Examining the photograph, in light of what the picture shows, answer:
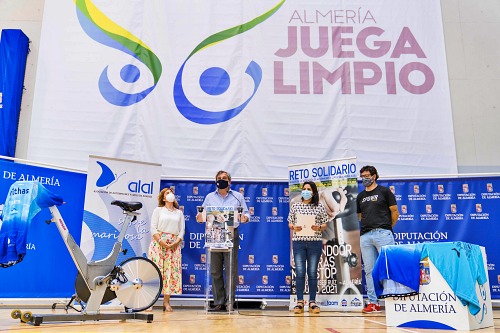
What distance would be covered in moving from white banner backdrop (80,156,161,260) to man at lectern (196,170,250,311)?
0.83m

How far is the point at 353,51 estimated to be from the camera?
21.0ft

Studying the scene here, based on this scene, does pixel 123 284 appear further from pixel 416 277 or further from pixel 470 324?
pixel 470 324

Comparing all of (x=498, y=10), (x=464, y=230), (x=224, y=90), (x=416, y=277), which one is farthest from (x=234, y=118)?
(x=498, y=10)

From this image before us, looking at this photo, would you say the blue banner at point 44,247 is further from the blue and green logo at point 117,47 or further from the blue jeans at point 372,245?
the blue jeans at point 372,245

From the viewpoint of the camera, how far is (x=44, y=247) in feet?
16.3

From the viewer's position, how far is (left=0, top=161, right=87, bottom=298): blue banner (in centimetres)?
474

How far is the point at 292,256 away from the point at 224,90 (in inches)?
101

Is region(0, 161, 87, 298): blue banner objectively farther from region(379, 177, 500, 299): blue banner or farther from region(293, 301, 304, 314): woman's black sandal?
region(379, 177, 500, 299): blue banner

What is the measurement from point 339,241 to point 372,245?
501mm

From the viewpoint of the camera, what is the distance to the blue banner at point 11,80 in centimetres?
603

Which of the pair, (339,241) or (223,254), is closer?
(223,254)

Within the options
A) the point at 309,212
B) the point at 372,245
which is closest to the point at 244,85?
the point at 309,212

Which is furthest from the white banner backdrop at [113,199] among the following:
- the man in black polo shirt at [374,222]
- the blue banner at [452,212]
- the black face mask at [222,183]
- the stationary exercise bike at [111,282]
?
the blue banner at [452,212]

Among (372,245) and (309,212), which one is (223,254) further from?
(372,245)
